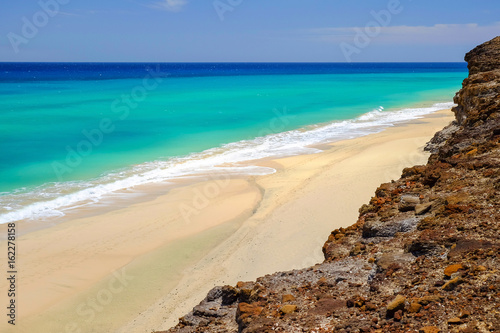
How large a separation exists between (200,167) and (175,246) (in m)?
9.80

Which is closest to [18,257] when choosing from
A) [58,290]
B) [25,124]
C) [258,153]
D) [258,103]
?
[58,290]

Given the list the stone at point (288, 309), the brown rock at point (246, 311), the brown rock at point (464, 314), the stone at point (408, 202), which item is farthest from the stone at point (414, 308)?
the stone at point (408, 202)

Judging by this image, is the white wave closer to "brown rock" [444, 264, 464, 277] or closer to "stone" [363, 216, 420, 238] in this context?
"stone" [363, 216, 420, 238]

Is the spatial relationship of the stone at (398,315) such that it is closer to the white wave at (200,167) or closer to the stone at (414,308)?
the stone at (414,308)

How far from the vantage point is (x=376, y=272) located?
5.97m

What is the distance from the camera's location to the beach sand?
10.2 m

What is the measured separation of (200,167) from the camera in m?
22.8

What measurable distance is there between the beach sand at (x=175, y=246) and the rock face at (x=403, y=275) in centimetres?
353

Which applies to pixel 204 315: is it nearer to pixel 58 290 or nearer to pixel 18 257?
pixel 58 290

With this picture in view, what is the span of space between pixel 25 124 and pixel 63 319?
33.3 metres

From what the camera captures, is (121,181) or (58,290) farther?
(121,181)

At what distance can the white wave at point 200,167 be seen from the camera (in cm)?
1709

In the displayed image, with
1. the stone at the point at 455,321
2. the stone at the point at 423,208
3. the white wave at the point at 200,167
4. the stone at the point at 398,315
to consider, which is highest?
the white wave at the point at 200,167

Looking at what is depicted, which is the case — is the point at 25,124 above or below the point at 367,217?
above
